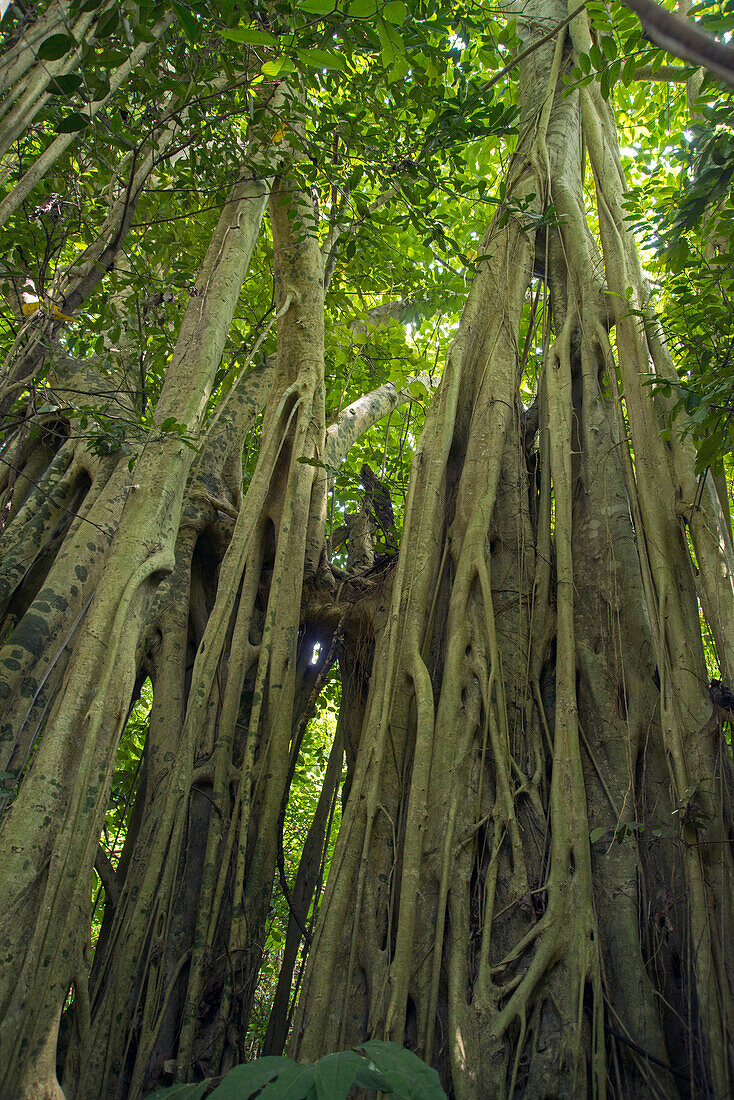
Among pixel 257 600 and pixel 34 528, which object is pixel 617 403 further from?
pixel 34 528

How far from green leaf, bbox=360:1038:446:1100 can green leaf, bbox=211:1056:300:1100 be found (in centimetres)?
14

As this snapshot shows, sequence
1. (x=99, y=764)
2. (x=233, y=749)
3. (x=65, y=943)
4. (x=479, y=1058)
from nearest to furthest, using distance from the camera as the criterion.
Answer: (x=479, y=1058)
(x=65, y=943)
(x=99, y=764)
(x=233, y=749)

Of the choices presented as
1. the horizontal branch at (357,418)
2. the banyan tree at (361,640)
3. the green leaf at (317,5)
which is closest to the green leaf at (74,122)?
the banyan tree at (361,640)

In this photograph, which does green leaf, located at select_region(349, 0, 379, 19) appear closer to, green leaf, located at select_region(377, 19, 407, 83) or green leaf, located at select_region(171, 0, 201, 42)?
green leaf, located at select_region(377, 19, 407, 83)

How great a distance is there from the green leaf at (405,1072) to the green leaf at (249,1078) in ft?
0.47

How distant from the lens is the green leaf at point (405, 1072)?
113 centimetres

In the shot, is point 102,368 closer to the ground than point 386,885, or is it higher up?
higher up

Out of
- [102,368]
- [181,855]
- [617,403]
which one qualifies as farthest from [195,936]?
[102,368]

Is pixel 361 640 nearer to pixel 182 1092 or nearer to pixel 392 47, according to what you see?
pixel 182 1092

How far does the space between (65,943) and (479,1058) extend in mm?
1113

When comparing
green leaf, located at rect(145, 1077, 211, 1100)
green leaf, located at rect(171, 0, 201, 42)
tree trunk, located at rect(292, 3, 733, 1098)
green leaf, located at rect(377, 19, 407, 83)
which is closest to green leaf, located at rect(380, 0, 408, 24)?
green leaf, located at rect(377, 19, 407, 83)

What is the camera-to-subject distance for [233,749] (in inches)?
116

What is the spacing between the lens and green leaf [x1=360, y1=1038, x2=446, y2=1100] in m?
1.13

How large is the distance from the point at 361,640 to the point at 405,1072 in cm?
237
